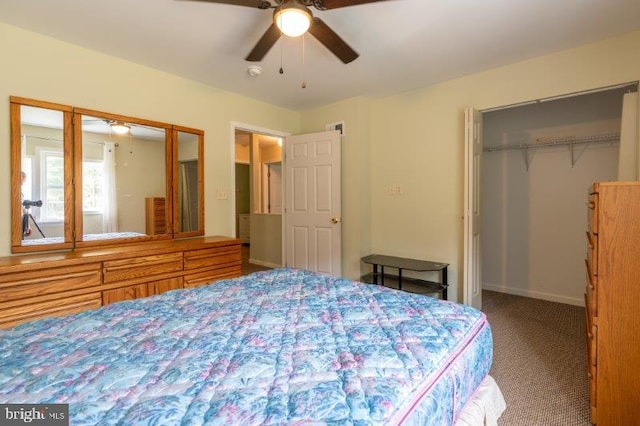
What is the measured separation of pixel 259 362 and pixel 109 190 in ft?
8.15

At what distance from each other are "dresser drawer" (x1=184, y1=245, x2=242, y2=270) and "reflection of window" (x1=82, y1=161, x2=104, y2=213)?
0.86 metres

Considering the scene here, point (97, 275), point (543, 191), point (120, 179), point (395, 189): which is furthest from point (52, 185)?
point (543, 191)

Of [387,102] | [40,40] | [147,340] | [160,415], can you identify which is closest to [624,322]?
[160,415]

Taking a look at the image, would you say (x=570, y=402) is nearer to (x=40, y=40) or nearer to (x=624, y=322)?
(x=624, y=322)

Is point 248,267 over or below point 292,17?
below

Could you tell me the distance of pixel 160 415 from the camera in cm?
75

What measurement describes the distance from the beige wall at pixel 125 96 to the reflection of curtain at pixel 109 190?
0.37 m

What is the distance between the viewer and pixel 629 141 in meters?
2.44

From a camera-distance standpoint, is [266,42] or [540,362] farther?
[540,362]

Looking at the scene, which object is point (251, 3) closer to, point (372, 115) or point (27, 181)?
point (27, 181)

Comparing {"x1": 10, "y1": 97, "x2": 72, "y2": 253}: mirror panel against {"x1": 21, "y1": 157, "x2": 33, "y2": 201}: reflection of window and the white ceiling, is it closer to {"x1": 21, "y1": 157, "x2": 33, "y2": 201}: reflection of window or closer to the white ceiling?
{"x1": 21, "y1": 157, "x2": 33, "y2": 201}: reflection of window

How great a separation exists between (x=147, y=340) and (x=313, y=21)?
1.81 metres

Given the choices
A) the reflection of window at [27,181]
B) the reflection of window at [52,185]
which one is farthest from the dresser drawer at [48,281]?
the reflection of window at [27,181]

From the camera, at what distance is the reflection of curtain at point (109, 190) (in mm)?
2670
